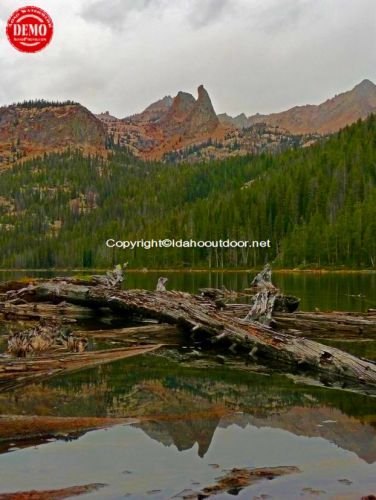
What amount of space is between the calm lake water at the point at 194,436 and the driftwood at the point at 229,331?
1375 millimetres

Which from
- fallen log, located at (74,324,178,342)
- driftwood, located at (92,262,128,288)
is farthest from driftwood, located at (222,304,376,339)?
driftwood, located at (92,262,128,288)

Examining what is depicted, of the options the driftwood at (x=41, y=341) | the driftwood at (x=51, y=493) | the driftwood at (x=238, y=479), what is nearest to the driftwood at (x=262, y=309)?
the driftwood at (x=41, y=341)

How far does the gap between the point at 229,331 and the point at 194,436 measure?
A: 1042cm

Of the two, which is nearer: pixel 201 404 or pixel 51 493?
pixel 51 493

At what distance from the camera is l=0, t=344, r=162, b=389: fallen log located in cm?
1602

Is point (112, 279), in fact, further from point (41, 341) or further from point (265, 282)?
point (41, 341)

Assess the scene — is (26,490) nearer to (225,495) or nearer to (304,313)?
(225,495)

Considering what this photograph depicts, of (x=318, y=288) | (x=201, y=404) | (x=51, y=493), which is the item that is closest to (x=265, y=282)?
(x=201, y=404)

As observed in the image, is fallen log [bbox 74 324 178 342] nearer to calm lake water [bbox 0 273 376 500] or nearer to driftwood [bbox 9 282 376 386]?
driftwood [bbox 9 282 376 386]

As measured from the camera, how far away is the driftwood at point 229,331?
1775cm

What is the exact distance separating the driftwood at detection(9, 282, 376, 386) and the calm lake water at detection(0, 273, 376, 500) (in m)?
1.37

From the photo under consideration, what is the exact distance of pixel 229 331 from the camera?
22328 millimetres

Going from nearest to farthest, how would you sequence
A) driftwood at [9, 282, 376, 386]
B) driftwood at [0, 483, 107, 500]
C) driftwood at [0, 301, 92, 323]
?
driftwood at [0, 483, 107, 500] → driftwood at [9, 282, 376, 386] → driftwood at [0, 301, 92, 323]

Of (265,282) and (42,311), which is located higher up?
(265,282)
